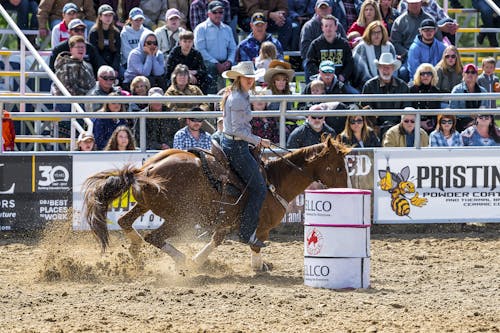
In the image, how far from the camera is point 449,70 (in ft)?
51.7

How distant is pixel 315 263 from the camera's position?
32.1ft

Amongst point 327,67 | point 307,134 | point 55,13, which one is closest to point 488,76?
point 327,67

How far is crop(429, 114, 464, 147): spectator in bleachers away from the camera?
13859 mm

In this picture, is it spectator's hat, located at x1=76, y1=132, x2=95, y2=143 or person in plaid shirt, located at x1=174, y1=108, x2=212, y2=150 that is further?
person in plaid shirt, located at x1=174, y1=108, x2=212, y2=150

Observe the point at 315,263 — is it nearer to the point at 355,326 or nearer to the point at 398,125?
the point at 355,326

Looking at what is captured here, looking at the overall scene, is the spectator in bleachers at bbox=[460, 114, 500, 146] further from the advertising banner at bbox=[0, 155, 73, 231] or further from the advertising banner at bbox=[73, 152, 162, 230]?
the advertising banner at bbox=[0, 155, 73, 231]

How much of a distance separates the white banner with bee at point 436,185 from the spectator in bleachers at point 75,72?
444cm

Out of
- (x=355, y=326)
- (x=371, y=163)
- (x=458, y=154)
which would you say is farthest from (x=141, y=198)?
(x=458, y=154)

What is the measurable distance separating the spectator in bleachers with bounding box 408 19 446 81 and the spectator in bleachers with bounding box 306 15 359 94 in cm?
120

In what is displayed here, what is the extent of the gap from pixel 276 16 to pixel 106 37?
3.20 metres

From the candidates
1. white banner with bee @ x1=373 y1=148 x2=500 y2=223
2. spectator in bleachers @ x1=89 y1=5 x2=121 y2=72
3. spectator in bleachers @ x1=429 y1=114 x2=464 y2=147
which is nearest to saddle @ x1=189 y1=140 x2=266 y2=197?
white banner with bee @ x1=373 y1=148 x2=500 y2=223

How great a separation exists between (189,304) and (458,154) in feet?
19.2

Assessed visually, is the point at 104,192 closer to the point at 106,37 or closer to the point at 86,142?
the point at 86,142

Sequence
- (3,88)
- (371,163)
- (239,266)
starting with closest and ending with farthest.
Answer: (239,266) → (371,163) → (3,88)
